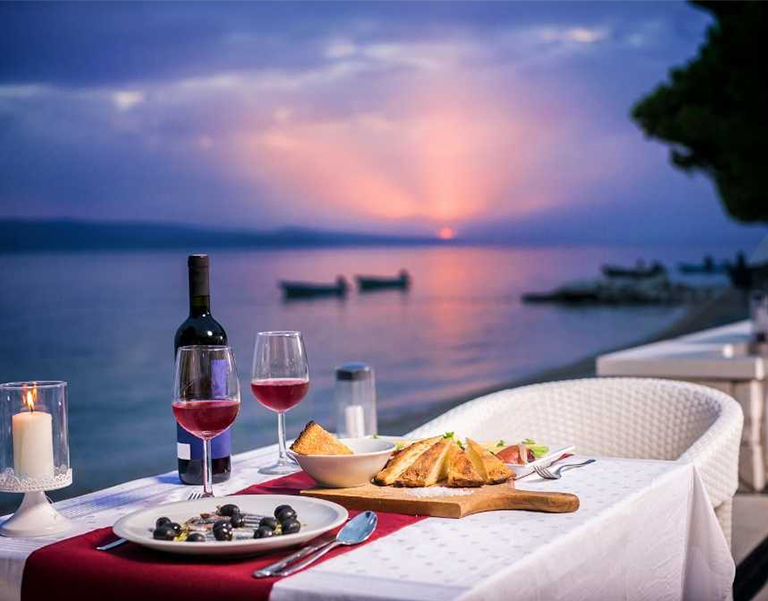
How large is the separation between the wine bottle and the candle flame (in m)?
0.32

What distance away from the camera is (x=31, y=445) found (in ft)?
4.51

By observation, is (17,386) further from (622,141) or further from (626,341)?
(622,141)

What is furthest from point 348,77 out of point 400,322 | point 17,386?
point 17,386

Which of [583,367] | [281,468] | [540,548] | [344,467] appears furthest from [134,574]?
[583,367]

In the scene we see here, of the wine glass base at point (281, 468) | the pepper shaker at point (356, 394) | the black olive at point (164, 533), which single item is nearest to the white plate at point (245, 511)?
the black olive at point (164, 533)

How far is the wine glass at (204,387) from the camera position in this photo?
1418mm

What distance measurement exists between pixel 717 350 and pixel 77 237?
4901 centimetres

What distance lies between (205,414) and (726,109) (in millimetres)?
16269

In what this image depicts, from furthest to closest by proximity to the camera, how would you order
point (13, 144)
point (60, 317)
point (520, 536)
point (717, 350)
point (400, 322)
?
point (13, 144) < point (60, 317) < point (400, 322) < point (717, 350) < point (520, 536)

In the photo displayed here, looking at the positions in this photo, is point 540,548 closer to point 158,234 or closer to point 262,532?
point 262,532

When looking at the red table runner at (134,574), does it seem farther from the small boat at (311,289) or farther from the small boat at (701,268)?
the small boat at (701,268)

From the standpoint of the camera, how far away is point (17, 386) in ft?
4.63

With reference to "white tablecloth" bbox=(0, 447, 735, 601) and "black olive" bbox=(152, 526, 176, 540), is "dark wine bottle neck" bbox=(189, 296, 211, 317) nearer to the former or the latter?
"white tablecloth" bbox=(0, 447, 735, 601)

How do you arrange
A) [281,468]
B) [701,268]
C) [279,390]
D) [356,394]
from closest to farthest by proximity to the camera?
[279,390]
[281,468]
[356,394]
[701,268]
